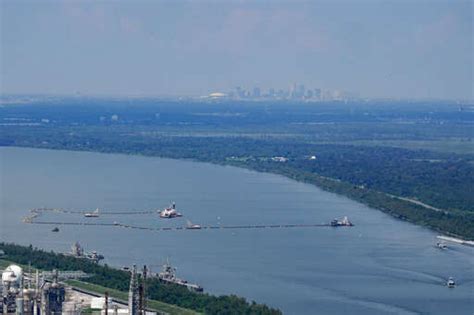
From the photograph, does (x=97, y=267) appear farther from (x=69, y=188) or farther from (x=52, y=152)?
(x=52, y=152)

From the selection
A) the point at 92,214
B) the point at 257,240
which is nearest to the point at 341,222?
the point at 257,240

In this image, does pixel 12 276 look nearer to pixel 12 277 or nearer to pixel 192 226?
pixel 12 277

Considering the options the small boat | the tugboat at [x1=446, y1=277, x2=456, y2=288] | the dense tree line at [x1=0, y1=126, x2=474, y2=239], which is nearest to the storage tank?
the tugboat at [x1=446, y1=277, x2=456, y2=288]

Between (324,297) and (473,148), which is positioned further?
(473,148)

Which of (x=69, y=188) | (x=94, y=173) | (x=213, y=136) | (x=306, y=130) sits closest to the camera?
(x=69, y=188)

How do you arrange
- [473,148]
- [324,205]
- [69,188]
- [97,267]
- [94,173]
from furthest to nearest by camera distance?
[473,148] → [94,173] → [69,188] → [324,205] → [97,267]

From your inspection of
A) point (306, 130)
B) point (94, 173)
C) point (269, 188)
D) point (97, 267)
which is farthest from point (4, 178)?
point (306, 130)
